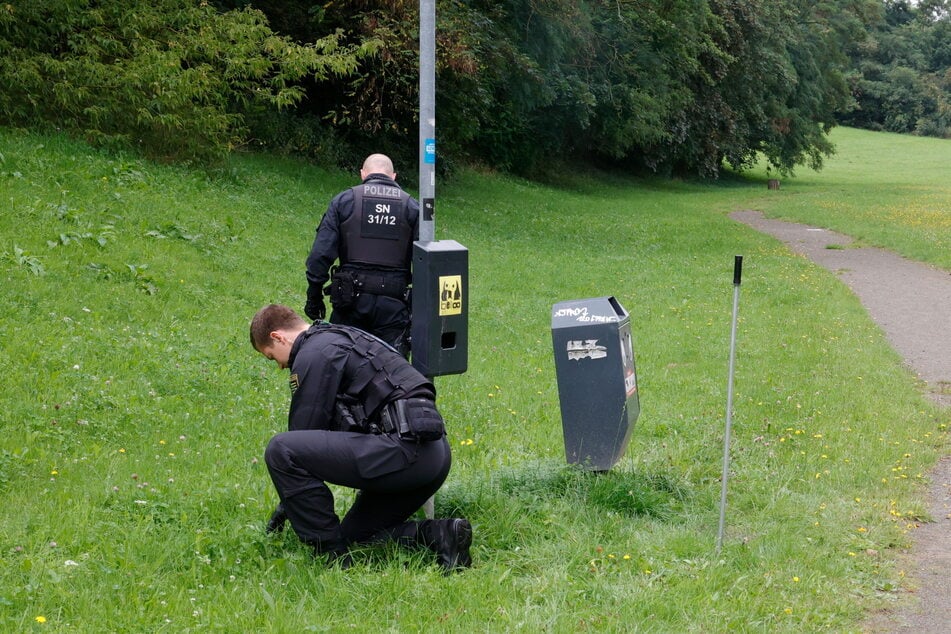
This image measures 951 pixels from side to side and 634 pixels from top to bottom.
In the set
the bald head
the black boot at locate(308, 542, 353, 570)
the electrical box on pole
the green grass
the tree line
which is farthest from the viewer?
the tree line

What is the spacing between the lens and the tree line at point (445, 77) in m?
15.8

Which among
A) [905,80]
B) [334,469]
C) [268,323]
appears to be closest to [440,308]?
[268,323]

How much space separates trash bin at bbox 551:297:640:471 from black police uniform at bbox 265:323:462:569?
137 centimetres

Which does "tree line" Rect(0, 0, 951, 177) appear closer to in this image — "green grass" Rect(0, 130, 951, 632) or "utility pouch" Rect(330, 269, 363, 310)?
"green grass" Rect(0, 130, 951, 632)

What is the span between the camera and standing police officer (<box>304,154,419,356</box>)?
7172mm

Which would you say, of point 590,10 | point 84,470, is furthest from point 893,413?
point 590,10

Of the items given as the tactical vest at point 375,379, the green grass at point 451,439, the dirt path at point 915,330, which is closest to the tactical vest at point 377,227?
the green grass at point 451,439

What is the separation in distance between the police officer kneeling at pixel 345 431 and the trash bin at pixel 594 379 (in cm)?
135

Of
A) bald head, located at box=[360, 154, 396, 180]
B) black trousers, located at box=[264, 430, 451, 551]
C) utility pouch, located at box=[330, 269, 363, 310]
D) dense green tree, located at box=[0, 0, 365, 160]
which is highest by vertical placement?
dense green tree, located at box=[0, 0, 365, 160]

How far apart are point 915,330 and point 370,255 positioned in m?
8.56

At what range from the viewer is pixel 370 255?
7254 millimetres

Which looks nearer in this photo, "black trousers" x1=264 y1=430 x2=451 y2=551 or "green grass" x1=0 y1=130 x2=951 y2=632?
"green grass" x1=0 y1=130 x2=951 y2=632

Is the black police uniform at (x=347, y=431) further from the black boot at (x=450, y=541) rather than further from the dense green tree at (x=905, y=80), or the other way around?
the dense green tree at (x=905, y=80)

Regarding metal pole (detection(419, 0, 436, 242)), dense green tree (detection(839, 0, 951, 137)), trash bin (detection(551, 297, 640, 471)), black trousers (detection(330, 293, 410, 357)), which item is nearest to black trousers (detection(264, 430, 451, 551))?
trash bin (detection(551, 297, 640, 471))
